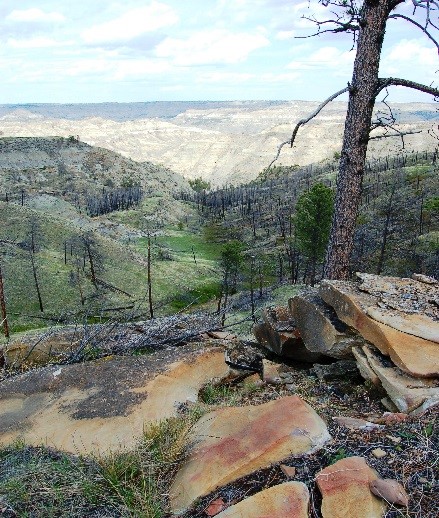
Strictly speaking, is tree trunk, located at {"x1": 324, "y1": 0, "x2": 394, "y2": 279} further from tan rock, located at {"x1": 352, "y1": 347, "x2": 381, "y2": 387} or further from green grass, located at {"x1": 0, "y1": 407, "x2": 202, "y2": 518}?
green grass, located at {"x1": 0, "y1": 407, "x2": 202, "y2": 518}

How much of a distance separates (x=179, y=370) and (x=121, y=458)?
227cm

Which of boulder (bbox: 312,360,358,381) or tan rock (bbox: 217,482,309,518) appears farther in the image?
boulder (bbox: 312,360,358,381)

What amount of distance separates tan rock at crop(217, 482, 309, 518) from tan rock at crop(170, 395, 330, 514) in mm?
359

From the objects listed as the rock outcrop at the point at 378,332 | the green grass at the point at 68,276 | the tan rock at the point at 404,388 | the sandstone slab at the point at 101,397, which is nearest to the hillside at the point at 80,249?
the green grass at the point at 68,276

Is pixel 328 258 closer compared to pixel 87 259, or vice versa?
pixel 328 258

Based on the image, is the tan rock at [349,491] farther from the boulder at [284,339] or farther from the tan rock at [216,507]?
the boulder at [284,339]

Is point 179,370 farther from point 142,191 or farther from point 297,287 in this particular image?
point 142,191

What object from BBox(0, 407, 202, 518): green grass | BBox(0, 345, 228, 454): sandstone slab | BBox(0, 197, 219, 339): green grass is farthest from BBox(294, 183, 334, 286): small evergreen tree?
BBox(0, 407, 202, 518): green grass

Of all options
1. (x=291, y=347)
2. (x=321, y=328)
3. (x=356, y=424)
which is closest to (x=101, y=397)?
(x=356, y=424)

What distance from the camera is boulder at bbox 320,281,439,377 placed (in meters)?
5.23

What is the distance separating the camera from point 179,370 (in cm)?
591

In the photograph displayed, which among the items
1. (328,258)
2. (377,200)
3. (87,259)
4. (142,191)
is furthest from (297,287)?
(142,191)

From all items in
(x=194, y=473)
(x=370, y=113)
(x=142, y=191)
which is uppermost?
(x=370, y=113)

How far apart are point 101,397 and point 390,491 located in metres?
3.30
